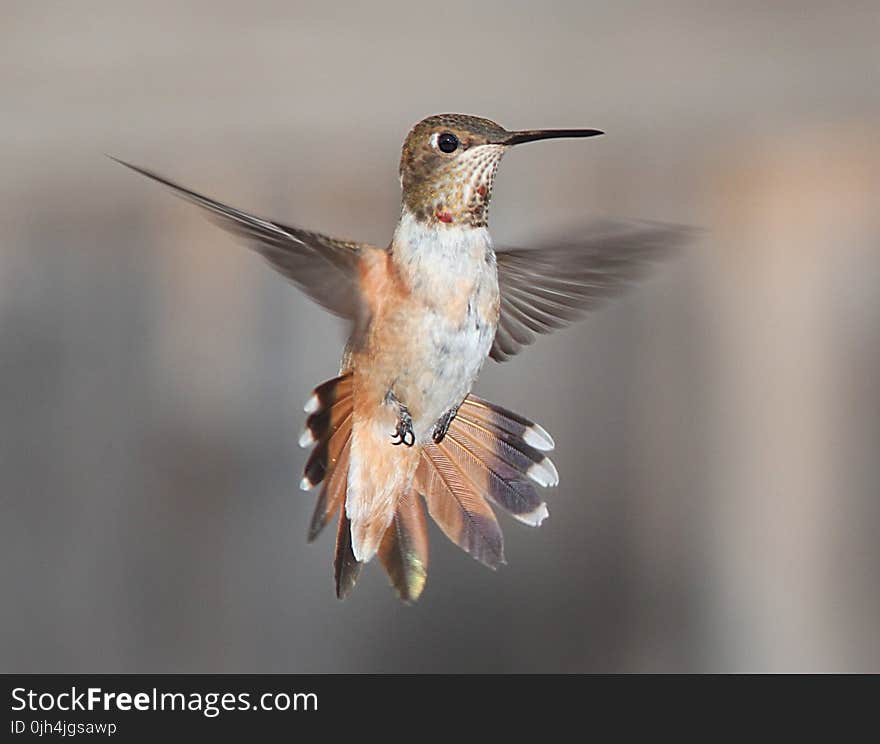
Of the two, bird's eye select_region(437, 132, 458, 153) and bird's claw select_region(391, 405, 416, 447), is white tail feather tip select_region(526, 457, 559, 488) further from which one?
bird's eye select_region(437, 132, 458, 153)

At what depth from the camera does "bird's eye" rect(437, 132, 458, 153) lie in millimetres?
499

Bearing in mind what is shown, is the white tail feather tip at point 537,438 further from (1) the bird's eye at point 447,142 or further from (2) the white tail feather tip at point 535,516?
(1) the bird's eye at point 447,142

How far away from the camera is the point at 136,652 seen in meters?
2.72

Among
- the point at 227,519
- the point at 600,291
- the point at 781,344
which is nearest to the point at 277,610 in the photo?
the point at 227,519

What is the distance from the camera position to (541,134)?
16.8 inches

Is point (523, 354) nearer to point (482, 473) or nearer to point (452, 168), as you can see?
point (482, 473)

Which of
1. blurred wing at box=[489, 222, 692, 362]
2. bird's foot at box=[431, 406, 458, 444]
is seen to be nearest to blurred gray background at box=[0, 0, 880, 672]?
blurred wing at box=[489, 222, 692, 362]

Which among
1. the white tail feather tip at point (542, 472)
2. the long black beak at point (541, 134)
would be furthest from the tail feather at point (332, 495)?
the long black beak at point (541, 134)

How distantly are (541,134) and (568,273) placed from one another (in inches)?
9.5

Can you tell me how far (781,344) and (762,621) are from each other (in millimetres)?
610

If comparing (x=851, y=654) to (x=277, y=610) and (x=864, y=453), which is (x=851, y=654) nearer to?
(x=864, y=453)

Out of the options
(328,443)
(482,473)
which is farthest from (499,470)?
(328,443)

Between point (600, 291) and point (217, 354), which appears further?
point (217, 354)

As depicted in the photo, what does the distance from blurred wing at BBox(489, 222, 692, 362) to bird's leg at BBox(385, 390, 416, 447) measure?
0.08m
